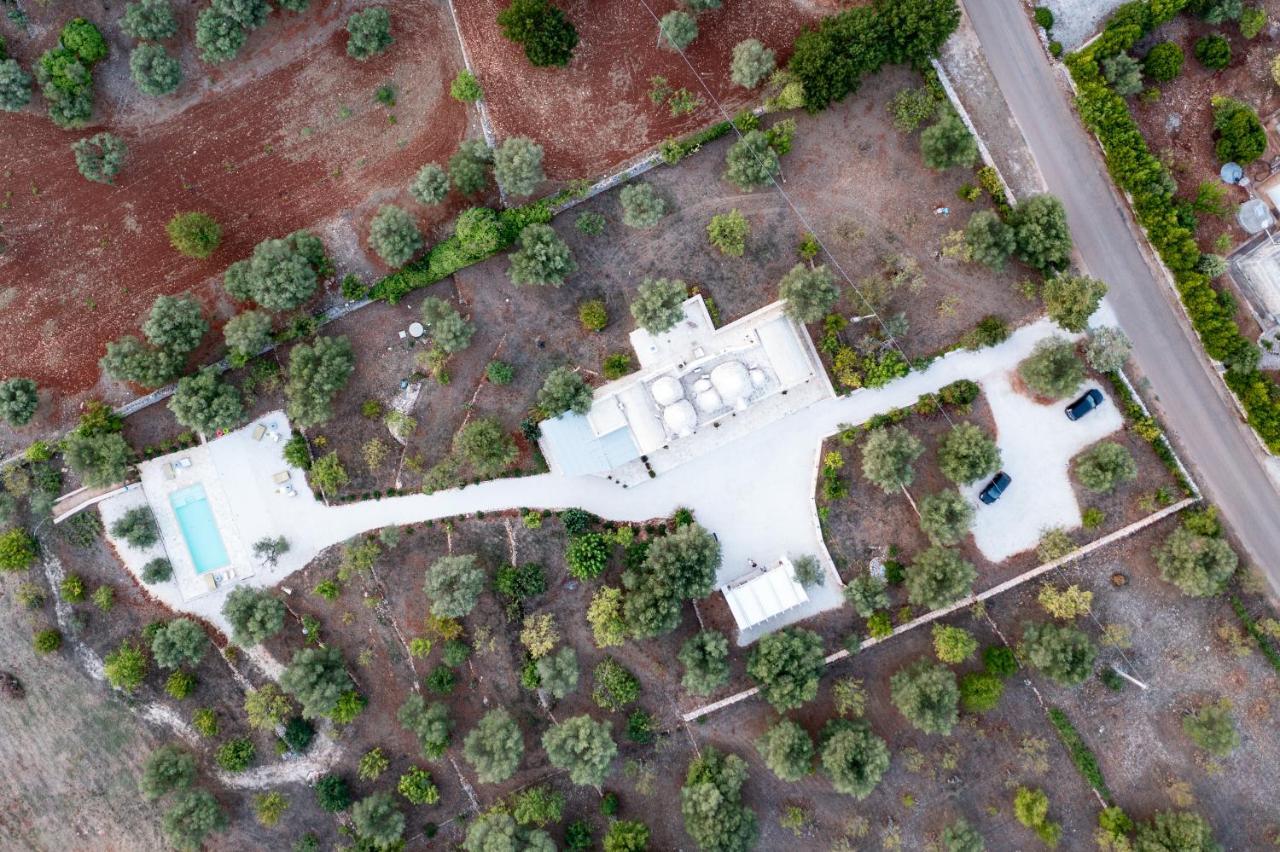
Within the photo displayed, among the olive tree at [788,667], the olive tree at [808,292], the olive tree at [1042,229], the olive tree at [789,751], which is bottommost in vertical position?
the olive tree at [789,751]

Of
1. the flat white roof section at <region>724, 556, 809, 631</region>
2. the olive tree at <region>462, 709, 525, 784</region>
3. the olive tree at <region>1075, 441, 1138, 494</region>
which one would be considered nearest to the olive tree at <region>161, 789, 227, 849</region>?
the olive tree at <region>462, 709, 525, 784</region>

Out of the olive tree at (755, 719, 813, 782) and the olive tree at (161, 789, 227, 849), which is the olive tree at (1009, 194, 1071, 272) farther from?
the olive tree at (161, 789, 227, 849)

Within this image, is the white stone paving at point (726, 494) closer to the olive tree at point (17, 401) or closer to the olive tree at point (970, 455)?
the olive tree at point (970, 455)

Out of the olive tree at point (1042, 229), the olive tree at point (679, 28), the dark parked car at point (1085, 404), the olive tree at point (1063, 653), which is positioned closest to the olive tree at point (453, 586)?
the olive tree at point (1063, 653)

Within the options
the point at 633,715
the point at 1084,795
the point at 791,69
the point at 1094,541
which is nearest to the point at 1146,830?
the point at 1084,795

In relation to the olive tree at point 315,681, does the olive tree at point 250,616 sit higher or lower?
higher

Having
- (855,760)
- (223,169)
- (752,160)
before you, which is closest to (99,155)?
(223,169)
